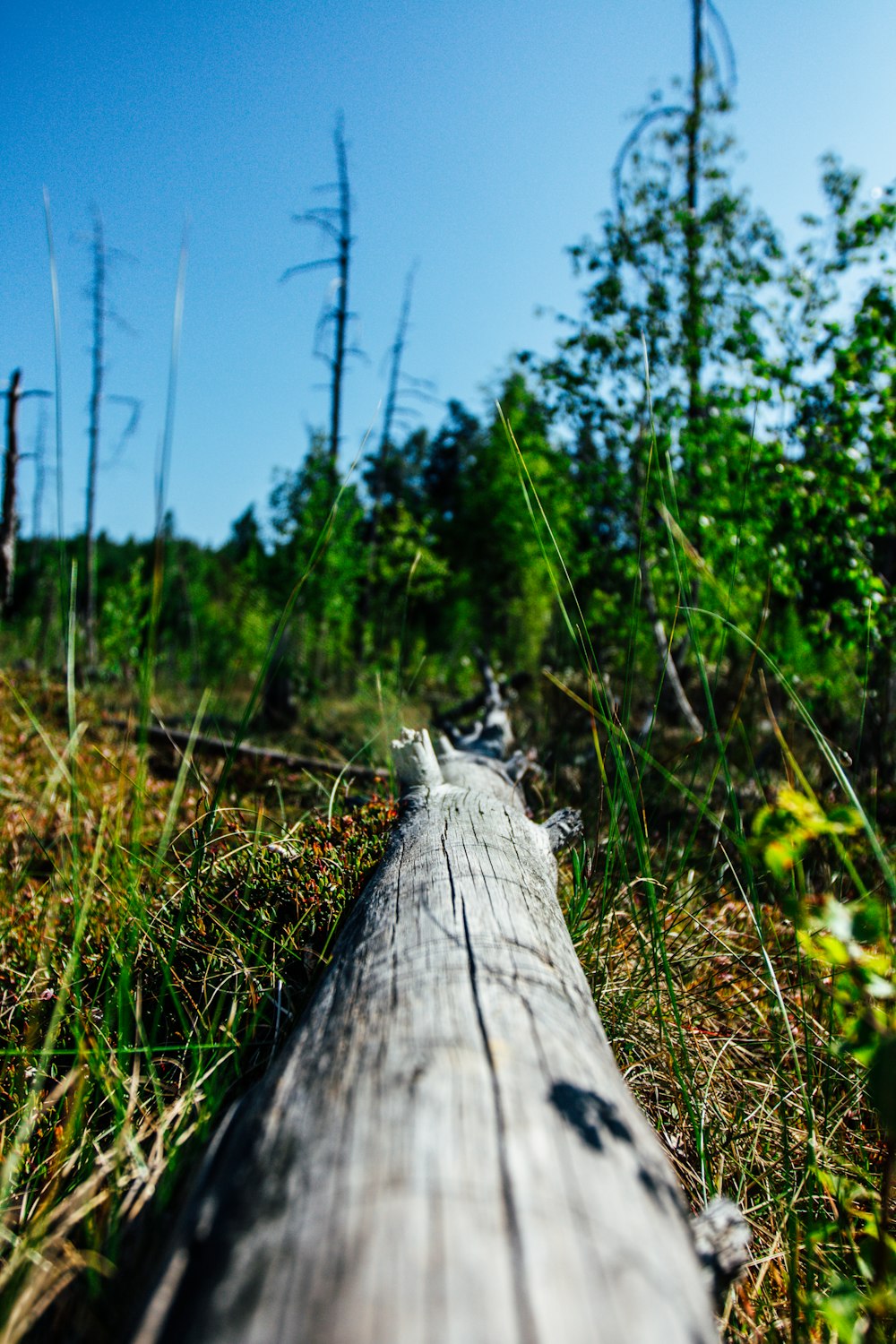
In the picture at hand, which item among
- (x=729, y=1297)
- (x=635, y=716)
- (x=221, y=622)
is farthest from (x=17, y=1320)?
(x=221, y=622)

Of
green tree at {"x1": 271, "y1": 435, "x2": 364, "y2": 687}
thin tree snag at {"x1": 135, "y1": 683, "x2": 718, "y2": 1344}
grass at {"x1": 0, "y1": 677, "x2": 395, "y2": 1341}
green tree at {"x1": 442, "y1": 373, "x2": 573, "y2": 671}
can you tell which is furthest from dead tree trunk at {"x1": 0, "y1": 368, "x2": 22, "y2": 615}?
thin tree snag at {"x1": 135, "y1": 683, "x2": 718, "y2": 1344}

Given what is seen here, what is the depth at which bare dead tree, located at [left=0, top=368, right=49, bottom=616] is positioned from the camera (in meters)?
9.23

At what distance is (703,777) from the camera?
5410 millimetres

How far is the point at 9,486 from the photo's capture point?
9391 mm

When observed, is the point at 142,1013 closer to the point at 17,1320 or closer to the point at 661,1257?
the point at 17,1320

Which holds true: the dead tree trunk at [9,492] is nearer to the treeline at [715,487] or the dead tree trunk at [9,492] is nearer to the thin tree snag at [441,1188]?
the treeline at [715,487]

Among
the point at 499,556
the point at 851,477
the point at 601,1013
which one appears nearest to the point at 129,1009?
the point at 601,1013

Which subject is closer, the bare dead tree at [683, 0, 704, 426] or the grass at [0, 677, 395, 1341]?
the grass at [0, 677, 395, 1341]

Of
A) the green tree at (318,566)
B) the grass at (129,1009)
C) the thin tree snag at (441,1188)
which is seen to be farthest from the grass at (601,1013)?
the green tree at (318,566)

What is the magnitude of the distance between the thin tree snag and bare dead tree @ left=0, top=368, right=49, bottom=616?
987 cm

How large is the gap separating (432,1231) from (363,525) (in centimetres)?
1661

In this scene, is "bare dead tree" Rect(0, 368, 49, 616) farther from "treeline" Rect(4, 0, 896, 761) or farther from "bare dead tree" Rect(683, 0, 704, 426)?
"bare dead tree" Rect(683, 0, 704, 426)

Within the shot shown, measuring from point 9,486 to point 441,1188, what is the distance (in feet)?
35.9

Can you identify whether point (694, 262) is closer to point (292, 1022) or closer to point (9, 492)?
point (292, 1022)
